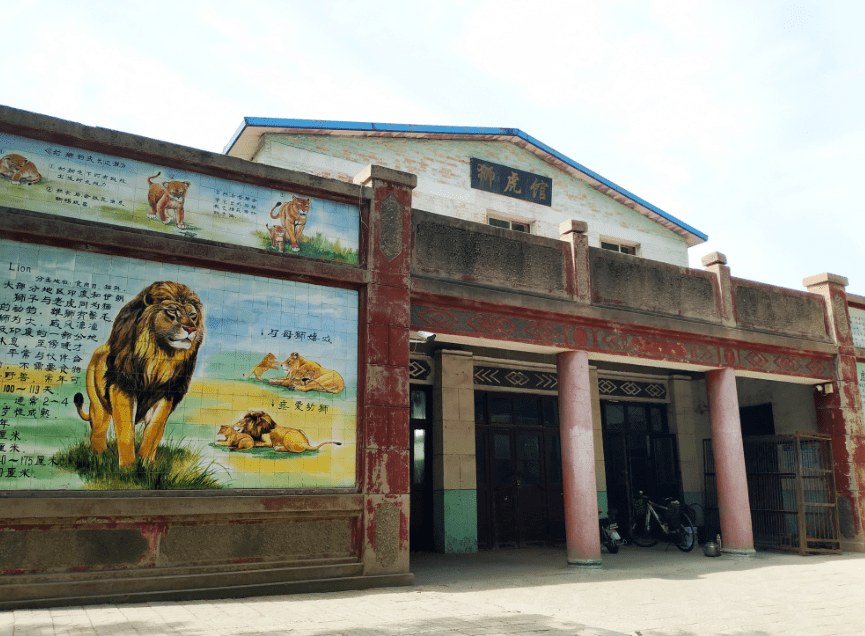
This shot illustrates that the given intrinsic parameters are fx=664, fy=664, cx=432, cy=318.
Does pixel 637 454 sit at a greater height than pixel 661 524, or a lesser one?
greater

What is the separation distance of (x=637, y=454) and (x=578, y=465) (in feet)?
18.2

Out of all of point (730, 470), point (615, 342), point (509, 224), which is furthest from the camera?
point (509, 224)

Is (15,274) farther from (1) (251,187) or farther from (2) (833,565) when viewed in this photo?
(2) (833,565)

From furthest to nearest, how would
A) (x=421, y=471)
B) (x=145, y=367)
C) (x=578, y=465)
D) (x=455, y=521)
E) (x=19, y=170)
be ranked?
1. (x=421, y=471)
2. (x=455, y=521)
3. (x=578, y=465)
4. (x=145, y=367)
5. (x=19, y=170)

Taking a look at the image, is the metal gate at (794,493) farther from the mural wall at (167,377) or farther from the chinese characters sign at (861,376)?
the mural wall at (167,377)

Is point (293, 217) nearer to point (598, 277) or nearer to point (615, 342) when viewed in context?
point (598, 277)

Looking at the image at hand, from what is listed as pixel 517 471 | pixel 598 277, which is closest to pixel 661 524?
pixel 517 471

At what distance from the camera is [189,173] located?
742 centimetres

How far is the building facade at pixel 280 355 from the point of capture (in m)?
6.29

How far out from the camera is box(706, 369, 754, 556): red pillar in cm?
1060

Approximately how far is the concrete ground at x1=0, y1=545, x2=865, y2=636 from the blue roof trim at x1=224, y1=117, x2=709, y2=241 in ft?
24.5

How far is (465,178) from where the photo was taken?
1333 centimetres

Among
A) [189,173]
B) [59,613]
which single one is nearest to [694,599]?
[59,613]

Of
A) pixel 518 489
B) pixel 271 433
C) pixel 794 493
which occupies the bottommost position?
pixel 794 493
